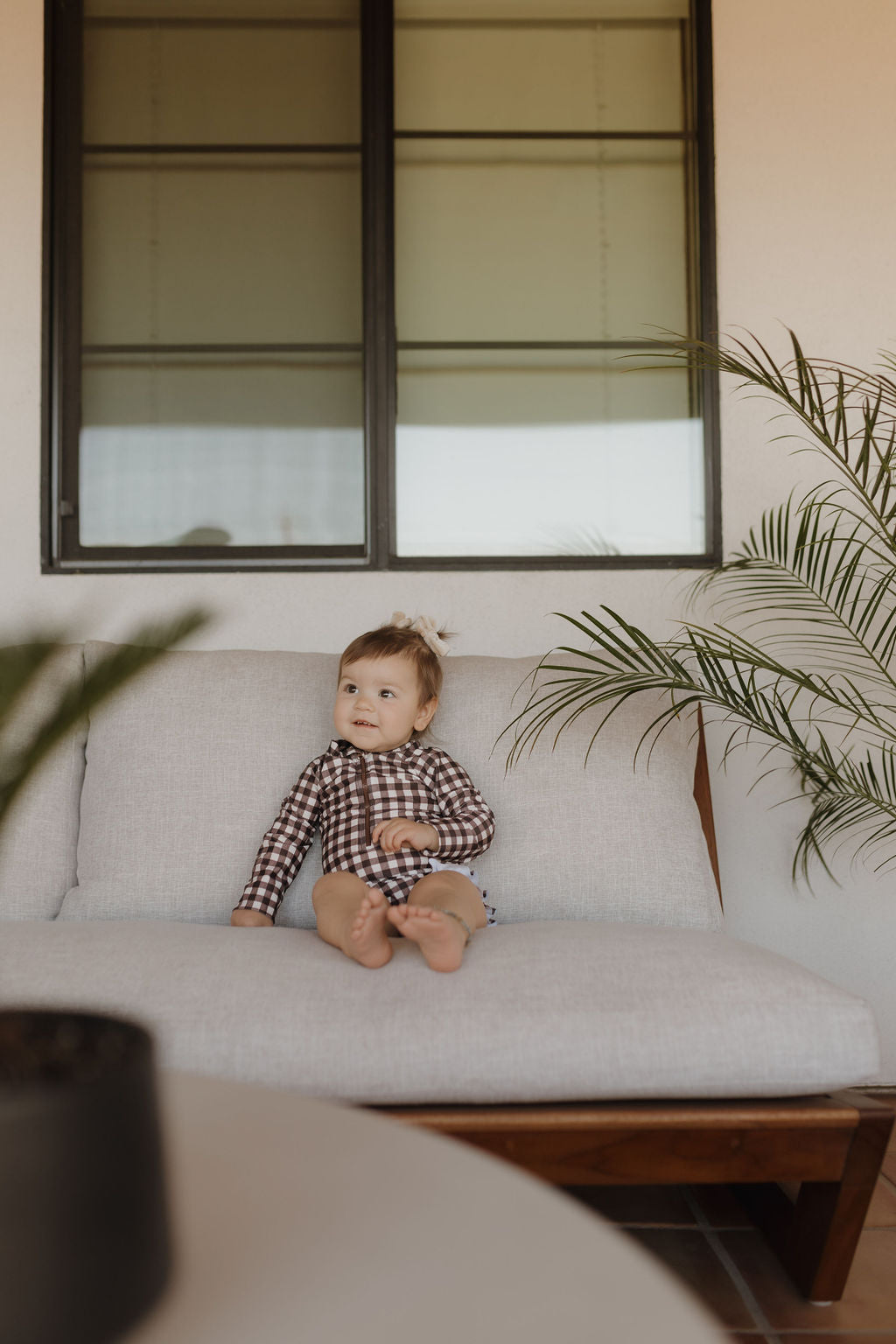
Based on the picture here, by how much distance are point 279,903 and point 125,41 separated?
7.52 ft

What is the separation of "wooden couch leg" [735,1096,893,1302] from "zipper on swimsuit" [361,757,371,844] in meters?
0.89

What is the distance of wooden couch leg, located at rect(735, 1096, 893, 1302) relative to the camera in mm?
1364

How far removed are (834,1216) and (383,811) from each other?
98cm

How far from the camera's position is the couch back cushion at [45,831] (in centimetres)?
193

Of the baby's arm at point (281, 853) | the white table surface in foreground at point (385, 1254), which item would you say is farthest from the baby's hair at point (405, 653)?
the white table surface in foreground at point (385, 1254)

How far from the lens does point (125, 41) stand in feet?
8.91

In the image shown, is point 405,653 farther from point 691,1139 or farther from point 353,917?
point 691,1139

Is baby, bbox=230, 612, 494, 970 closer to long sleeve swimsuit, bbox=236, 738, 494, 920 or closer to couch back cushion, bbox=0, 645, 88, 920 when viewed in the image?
long sleeve swimsuit, bbox=236, 738, 494, 920

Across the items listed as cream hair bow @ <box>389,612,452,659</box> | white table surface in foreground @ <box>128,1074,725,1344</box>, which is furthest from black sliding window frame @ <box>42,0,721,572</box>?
white table surface in foreground @ <box>128,1074,725,1344</box>

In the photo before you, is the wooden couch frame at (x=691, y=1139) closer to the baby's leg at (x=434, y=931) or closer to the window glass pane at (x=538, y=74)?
the baby's leg at (x=434, y=931)

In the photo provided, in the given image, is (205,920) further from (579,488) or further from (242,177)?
(242,177)

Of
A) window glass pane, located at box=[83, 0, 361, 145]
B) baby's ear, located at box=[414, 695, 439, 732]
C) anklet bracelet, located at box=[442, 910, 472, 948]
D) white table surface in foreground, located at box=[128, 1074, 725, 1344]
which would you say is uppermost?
window glass pane, located at box=[83, 0, 361, 145]

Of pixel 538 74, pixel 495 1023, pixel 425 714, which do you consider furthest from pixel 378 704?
pixel 538 74

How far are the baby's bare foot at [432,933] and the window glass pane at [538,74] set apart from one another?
2169 millimetres
